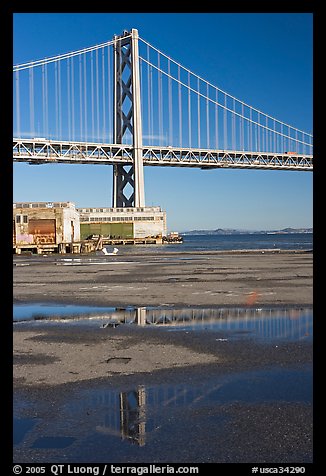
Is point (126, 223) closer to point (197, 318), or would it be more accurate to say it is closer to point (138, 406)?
point (197, 318)

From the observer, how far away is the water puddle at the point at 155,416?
166 inches

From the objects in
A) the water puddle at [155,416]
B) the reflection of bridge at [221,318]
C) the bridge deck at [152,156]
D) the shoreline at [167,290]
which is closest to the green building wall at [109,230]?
the bridge deck at [152,156]

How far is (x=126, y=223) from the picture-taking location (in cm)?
9744

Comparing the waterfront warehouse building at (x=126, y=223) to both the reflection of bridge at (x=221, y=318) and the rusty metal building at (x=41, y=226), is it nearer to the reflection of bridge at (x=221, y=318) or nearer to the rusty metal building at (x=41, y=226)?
the rusty metal building at (x=41, y=226)

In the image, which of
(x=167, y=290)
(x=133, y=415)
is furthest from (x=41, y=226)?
(x=133, y=415)

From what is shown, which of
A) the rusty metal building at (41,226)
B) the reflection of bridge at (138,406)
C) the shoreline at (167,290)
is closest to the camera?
the reflection of bridge at (138,406)

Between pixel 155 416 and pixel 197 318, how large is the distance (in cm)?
580

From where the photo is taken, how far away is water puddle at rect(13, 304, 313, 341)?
9181mm

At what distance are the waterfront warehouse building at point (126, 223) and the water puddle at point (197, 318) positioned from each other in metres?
83.5

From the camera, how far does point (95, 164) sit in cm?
9844

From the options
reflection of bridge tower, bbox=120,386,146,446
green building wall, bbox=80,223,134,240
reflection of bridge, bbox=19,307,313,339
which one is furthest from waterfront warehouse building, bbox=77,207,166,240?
reflection of bridge tower, bbox=120,386,146,446

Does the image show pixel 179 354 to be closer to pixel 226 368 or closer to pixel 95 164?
pixel 226 368

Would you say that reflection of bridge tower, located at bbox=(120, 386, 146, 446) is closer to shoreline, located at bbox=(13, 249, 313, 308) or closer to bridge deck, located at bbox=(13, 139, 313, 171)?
shoreline, located at bbox=(13, 249, 313, 308)
